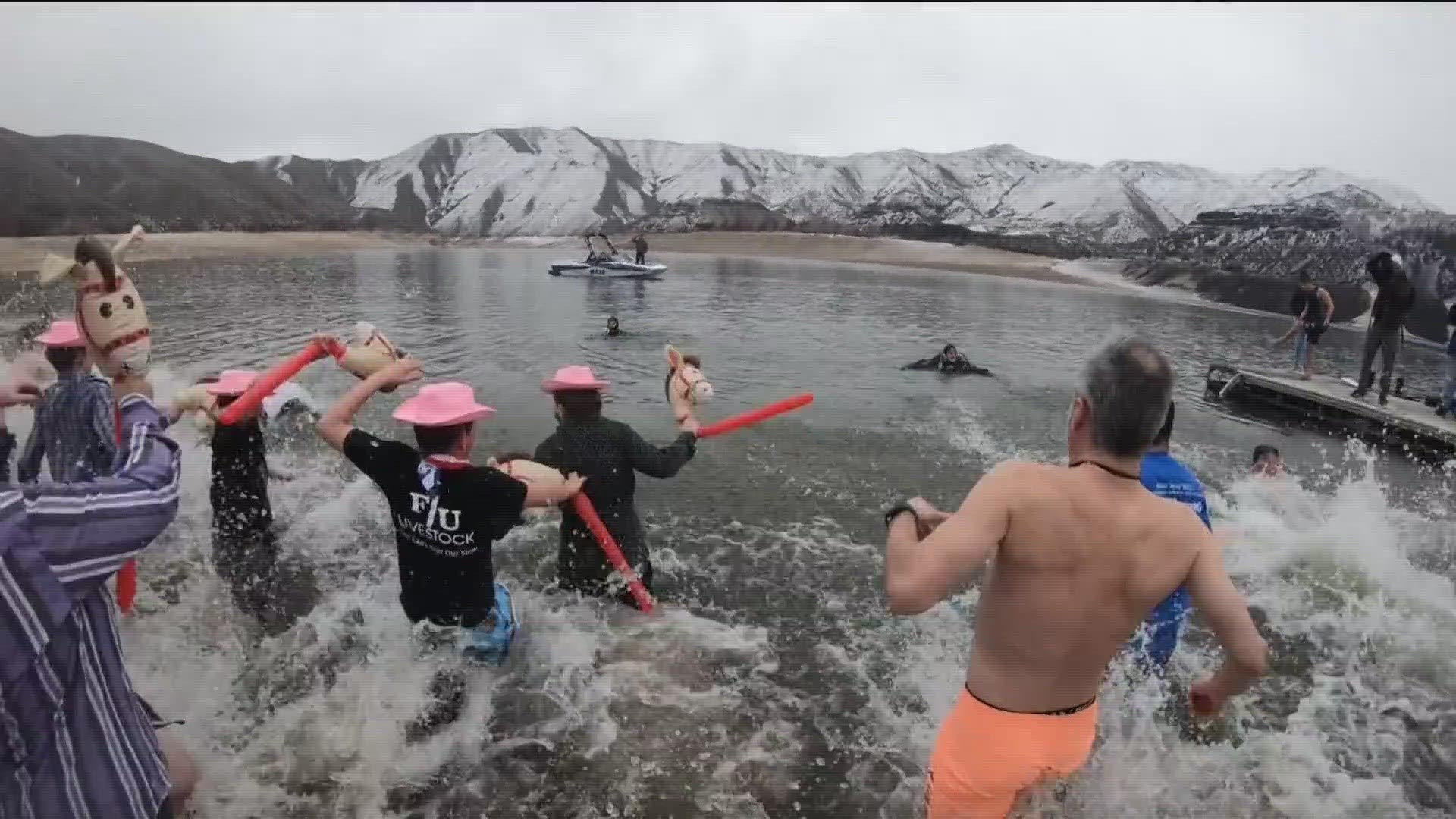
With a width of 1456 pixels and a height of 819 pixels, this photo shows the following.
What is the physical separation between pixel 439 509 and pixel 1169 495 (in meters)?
3.62

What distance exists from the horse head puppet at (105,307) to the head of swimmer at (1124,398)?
3.36 meters

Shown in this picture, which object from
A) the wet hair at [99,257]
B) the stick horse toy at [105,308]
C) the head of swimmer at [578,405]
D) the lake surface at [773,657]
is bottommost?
the lake surface at [773,657]

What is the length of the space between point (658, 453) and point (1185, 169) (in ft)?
530

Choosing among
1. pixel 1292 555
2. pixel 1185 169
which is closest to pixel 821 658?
pixel 1292 555

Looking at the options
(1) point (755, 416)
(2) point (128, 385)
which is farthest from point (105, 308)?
(1) point (755, 416)

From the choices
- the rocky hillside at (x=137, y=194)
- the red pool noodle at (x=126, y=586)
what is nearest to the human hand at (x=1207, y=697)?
the red pool noodle at (x=126, y=586)

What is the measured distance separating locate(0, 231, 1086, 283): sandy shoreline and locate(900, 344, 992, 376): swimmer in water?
34.9m

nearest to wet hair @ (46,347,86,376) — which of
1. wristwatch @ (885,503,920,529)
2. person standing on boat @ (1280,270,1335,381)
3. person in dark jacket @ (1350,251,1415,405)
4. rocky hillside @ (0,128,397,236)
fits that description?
wristwatch @ (885,503,920,529)

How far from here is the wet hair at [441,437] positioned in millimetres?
3277

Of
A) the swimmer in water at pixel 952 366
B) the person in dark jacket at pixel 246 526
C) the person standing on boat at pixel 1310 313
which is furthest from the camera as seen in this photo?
the swimmer in water at pixel 952 366

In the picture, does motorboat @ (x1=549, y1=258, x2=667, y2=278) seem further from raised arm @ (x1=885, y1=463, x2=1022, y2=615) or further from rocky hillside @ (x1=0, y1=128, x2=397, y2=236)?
raised arm @ (x1=885, y1=463, x2=1022, y2=615)

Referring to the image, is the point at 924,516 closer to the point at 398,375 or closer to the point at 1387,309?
the point at 398,375

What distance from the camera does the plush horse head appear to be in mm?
5207

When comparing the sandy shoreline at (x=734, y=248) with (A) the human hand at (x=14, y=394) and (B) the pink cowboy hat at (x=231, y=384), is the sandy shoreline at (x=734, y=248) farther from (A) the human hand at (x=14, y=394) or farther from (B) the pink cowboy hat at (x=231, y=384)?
(A) the human hand at (x=14, y=394)
